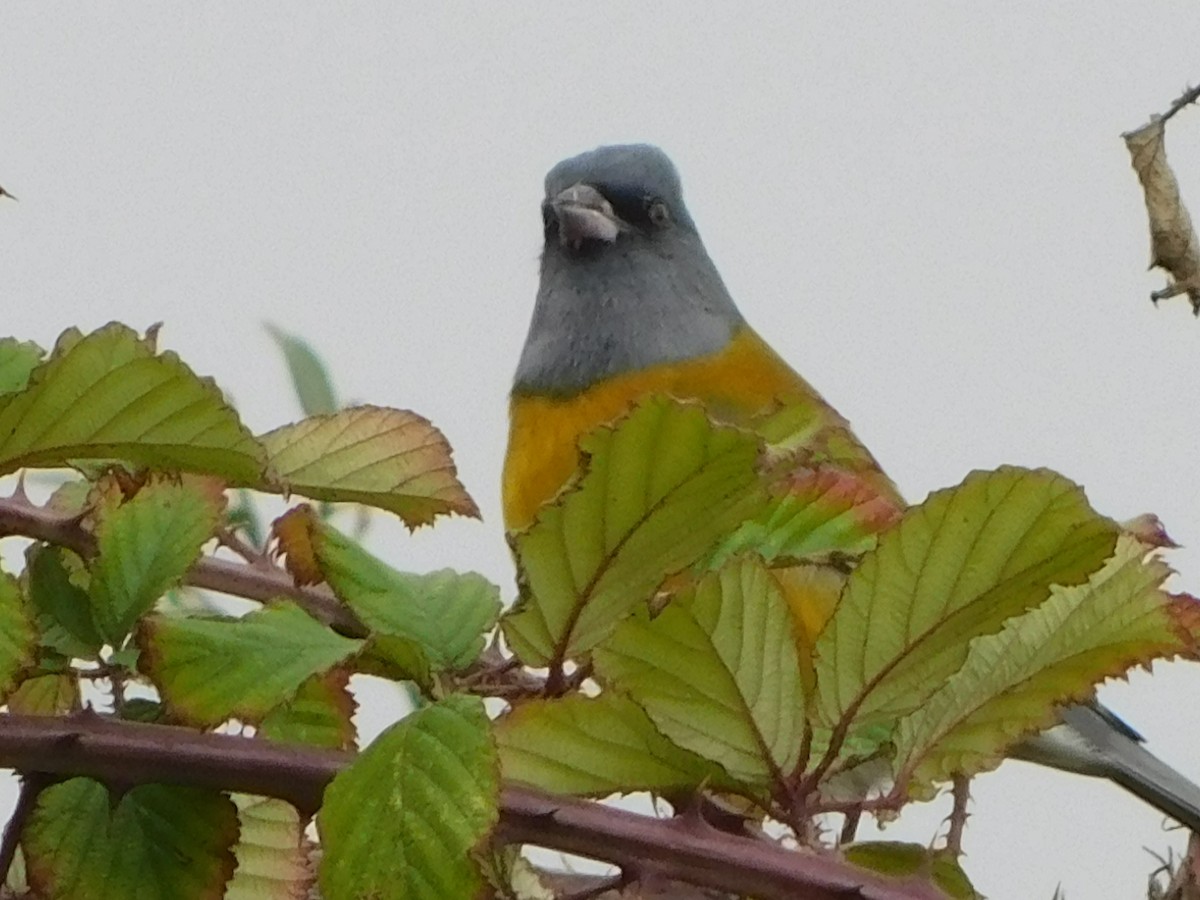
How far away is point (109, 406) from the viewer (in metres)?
0.21

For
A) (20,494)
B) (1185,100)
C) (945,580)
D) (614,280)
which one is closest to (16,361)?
(20,494)

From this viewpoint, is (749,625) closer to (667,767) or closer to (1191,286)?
(667,767)

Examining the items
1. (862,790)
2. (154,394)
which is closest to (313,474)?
(154,394)

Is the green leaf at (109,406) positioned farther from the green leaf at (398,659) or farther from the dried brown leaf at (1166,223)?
the dried brown leaf at (1166,223)

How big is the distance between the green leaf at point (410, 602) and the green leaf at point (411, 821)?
3 centimetres

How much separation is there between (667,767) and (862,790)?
0.15 metres

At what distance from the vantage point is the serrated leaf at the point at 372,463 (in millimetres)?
248

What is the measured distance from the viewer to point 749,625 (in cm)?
21

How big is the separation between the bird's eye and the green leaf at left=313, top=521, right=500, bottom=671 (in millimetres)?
938

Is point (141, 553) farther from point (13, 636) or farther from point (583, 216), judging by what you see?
point (583, 216)

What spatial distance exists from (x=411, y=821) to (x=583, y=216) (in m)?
0.94

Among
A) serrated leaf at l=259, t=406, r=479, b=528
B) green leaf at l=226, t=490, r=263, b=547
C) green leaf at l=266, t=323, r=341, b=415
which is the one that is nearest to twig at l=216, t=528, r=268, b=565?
serrated leaf at l=259, t=406, r=479, b=528

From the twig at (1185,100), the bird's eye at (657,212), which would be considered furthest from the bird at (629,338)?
the twig at (1185,100)

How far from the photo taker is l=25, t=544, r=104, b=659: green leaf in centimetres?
23
